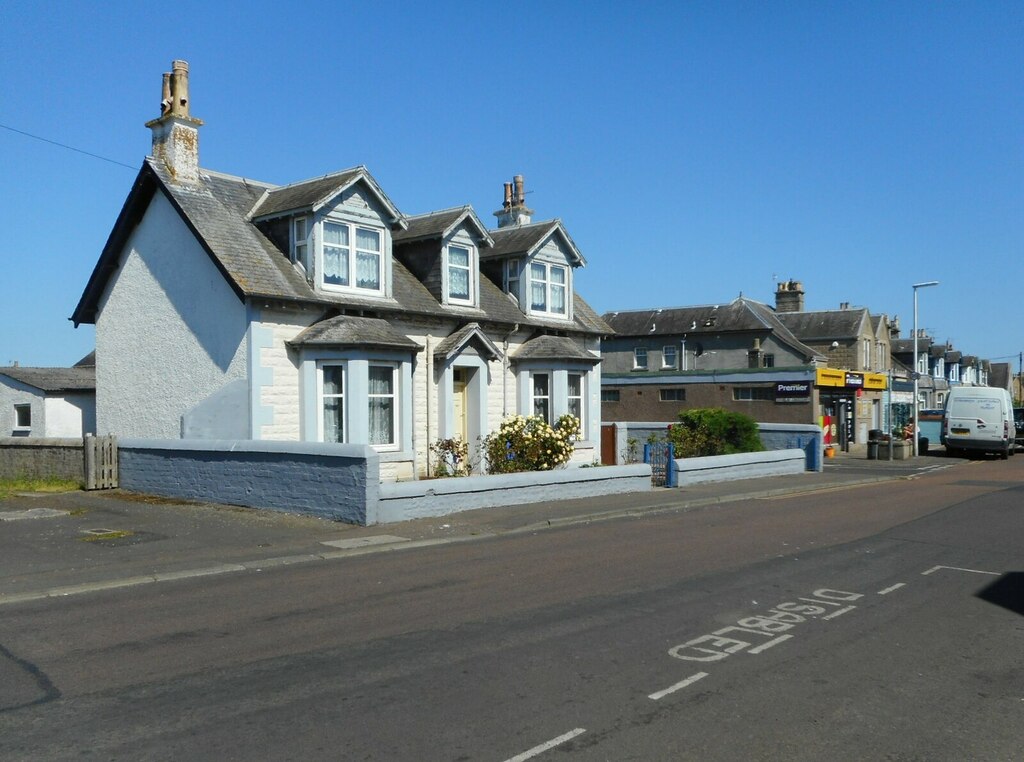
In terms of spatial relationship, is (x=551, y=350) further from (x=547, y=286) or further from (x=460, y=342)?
(x=460, y=342)

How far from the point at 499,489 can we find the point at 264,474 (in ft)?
14.3

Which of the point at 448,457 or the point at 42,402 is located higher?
the point at 42,402

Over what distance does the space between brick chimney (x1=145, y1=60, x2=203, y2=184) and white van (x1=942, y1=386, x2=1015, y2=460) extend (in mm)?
33768

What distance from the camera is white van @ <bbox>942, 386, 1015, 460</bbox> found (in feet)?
129

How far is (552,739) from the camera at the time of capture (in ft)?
18.1

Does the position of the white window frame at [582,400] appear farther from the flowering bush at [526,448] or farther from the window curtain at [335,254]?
the window curtain at [335,254]

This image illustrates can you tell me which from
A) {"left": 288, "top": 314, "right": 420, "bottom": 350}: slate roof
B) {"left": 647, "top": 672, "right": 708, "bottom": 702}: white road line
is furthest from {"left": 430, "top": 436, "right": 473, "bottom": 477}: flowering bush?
{"left": 647, "top": 672, "right": 708, "bottom": 702}: white road line

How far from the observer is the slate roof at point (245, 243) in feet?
60.7

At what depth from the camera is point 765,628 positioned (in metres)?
8.30

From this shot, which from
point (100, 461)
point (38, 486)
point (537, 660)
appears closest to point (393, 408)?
point (100, 461)

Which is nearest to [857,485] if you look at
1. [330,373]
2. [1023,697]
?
[330,373]

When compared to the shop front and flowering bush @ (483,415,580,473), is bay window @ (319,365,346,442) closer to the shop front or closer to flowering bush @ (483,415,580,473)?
flowering bush @ (483,415,580,473)

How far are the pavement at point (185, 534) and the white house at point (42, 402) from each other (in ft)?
38.2

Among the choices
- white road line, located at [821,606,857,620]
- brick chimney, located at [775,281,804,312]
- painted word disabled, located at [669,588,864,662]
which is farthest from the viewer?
brick chimney, located at [775,281,804,312]
